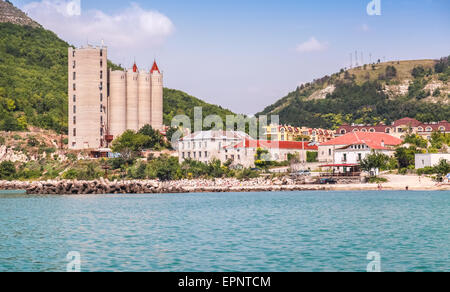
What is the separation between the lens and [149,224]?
87.9ft

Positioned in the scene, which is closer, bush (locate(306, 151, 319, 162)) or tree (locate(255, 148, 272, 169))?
tree (locate(255, 148, 272, 169))

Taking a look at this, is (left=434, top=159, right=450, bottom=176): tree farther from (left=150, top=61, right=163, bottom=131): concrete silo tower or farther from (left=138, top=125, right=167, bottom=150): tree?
(left=150, top=61, right=163, bottom=131): concrete silo tower

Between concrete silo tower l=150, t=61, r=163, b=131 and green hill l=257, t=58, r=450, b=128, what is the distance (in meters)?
53.6

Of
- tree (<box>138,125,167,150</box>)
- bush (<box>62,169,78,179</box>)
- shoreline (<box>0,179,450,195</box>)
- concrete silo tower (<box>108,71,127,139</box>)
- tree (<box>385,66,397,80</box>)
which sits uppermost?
tree (<box>385,66,397,80</box>)

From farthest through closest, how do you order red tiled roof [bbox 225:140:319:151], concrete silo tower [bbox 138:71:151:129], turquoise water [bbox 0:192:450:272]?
concrete silo tower [bbox 138:71:151:129], red tiled roof [bbox 225:140:319:151], turquoise water [bbox 0:192:450:272]

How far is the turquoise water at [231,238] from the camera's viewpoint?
16.2m

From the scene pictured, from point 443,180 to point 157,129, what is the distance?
149ft

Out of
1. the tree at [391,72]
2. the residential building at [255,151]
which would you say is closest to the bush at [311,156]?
the residential building at [255,151]

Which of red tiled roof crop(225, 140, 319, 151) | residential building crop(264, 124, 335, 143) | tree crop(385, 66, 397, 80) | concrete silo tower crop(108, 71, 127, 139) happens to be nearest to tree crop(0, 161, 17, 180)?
concrete silo tower crop(108, 71, 127, 139)

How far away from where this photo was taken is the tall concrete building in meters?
80.9

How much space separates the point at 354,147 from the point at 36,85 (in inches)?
2438

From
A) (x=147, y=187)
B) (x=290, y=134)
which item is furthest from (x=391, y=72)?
(x=147, y=187)

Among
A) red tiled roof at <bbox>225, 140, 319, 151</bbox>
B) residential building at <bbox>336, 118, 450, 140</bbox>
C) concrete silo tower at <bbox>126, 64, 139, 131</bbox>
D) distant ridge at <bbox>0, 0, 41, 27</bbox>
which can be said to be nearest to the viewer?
red tiled roof at <bbox>225, 140, 319, 151</bbox>

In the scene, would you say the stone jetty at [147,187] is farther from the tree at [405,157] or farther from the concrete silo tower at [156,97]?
the concrete silo tower at [156,97]
